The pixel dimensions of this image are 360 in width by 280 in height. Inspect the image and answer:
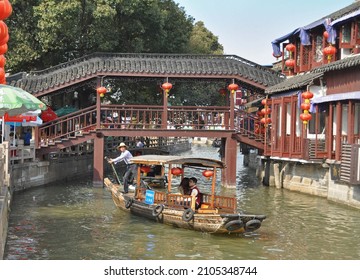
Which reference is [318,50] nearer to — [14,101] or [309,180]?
[309,180]

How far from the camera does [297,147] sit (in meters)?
24.0

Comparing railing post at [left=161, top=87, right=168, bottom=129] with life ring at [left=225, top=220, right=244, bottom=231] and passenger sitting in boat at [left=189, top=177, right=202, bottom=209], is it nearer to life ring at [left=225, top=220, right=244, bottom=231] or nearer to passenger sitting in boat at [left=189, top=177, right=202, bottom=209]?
passenger sitting in boat at [left=189, top=177, right=202, bottom=209]

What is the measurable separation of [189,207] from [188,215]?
45 centimetres

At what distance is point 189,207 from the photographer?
16.0 meters

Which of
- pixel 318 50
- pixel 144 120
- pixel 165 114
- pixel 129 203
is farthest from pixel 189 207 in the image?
pixel 318 50

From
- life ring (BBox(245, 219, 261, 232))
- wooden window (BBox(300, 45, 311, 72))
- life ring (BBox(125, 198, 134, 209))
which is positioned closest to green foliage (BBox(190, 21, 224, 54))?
wooden window (BBox(300, 45, 311, 72))

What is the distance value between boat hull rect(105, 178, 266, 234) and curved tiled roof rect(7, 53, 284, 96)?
9.02m

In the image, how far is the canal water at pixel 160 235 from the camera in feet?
44.6

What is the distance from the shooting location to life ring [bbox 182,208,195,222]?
50.7ft

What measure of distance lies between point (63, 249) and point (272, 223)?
624cm

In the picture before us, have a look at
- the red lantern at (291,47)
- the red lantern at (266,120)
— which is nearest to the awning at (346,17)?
the red lantern at (291,47)

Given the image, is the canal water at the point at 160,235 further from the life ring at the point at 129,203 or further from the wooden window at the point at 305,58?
the wooden window at the point at 305,58

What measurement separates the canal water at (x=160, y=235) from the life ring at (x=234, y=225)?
0.29 meters

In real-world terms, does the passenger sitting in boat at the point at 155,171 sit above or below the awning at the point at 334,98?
below
